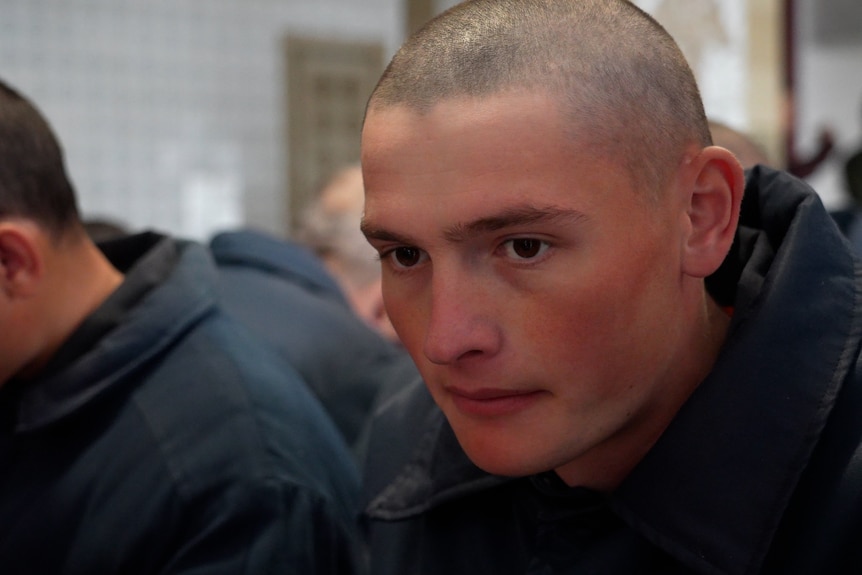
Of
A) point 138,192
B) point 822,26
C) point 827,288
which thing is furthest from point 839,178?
point 827,288

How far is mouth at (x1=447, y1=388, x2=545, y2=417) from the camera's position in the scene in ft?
3.14

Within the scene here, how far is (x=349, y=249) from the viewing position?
301 cm

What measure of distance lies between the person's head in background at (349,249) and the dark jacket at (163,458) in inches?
54.3

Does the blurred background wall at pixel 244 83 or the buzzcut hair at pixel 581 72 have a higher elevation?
the buzzcut hair at pixel 581 72

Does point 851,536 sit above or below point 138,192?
above

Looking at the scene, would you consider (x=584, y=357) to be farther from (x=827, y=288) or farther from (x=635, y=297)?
(x=827, y=288)

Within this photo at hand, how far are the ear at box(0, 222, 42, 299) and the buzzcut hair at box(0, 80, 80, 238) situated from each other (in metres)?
0.03

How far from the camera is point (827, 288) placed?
3.26 ft

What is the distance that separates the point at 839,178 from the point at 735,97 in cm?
87

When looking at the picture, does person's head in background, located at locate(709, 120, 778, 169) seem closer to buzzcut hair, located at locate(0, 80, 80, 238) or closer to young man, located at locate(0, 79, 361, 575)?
young man, located at locate(0, 79, 361, 575)

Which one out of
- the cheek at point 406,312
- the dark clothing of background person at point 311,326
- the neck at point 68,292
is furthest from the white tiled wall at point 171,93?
the cheek at point 406,312

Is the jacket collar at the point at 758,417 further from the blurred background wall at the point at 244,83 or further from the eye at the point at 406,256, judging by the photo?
the blurred background wall at the point at 244,83

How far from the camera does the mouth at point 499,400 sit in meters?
0.96

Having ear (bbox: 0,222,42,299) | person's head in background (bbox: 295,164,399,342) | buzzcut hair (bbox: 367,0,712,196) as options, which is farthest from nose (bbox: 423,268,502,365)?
person's head in background (bbox: 295,164,399,342)
